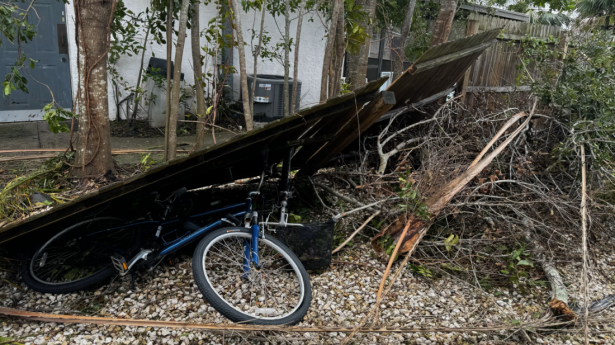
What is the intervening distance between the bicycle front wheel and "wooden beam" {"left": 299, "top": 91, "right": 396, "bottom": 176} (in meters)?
1.29

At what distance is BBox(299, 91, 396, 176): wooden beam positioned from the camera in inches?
127

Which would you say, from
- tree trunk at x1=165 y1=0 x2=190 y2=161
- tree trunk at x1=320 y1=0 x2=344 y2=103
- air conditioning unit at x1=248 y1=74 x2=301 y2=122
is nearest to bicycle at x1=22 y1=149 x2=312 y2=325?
tree trunk at x1=165 y1=0 x2=190 y2=161

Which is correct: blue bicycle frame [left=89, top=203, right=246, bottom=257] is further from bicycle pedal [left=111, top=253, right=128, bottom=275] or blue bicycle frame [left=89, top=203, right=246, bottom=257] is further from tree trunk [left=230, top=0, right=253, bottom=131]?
tree trunk [left=230, top=0, right=253, bottom=131]

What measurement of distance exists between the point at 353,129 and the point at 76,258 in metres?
2.59

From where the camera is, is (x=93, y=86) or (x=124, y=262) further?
(x=93, y=86)

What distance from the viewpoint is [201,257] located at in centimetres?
276

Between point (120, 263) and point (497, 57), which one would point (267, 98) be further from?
point (120, 263)

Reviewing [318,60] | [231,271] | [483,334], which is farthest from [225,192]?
[318,60]

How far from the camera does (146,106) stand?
25.8 ft

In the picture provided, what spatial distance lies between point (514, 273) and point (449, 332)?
3.34 ft

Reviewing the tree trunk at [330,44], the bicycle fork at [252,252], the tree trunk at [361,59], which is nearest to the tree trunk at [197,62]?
the tree trunk at [330,44]

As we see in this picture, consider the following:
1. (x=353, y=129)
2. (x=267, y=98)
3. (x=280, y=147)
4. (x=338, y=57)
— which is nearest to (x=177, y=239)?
(x=280, y=147)

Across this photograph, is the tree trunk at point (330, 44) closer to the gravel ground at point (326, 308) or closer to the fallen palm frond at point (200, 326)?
the gravel ground at point (326, 308)

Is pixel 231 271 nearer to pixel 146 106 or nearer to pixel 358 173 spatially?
pixel 358 173
